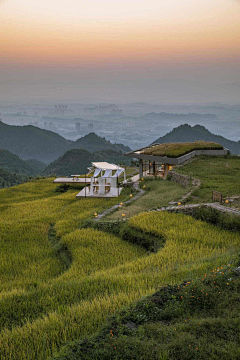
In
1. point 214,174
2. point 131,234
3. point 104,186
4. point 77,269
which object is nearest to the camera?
point 77,269

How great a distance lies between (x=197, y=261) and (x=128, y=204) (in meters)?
6.15

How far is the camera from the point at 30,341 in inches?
137

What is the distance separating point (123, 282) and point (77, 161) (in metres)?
69.4

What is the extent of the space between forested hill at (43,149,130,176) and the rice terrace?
59.5 m

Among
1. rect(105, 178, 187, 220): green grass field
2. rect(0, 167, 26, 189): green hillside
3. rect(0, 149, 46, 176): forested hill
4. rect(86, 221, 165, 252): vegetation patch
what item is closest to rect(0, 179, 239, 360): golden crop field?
rect(86, 221, 165, 252): vegetation patch

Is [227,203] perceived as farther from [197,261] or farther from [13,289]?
[13,289]

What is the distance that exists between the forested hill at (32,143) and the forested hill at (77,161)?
56388 mm

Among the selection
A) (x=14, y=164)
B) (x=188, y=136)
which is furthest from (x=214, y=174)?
(x=188, y=136)

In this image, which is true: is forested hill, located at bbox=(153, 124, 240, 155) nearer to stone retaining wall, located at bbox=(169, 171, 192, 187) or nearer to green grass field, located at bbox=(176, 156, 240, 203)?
green grass field, located at bbox=(176, 156, 240, 203)

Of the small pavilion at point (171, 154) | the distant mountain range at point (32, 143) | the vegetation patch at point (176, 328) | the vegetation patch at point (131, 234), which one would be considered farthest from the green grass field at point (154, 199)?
the distant mountain range at point (32, 143)

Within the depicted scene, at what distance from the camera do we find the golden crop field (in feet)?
12.1

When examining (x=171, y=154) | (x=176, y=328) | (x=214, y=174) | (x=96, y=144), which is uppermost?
(x=96, y=144)

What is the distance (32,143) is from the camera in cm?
13825

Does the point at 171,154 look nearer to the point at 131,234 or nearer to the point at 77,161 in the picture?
the point at 131,234
